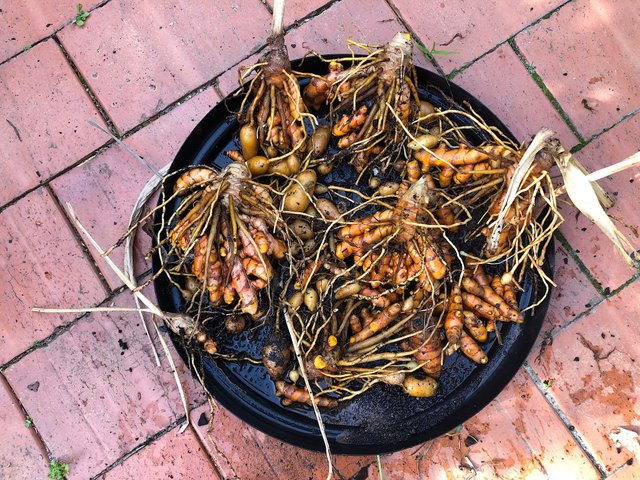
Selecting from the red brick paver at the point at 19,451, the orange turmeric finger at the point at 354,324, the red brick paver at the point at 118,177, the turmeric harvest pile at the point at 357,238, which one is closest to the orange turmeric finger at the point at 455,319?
the turmeric harvest pile at the point at 357,238

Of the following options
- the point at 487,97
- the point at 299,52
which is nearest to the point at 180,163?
the point at 299,52

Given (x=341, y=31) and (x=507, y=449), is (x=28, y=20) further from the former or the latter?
(x=507, y=449)

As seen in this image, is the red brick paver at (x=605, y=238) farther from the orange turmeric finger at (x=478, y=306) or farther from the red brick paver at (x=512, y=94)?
the orange turmeric finger at (x=478, y=306)

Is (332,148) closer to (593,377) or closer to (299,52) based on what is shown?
(299,52)

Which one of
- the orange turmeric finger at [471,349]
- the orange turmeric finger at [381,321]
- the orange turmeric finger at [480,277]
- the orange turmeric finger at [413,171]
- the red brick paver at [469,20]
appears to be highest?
the red brick paver at [469,20]

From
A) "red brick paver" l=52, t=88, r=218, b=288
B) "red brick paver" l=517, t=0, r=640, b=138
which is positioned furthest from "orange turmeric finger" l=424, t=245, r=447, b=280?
"red brick paver" l=52, t=88, r=218, b=288

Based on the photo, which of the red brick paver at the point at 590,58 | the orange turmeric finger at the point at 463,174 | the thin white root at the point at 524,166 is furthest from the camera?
the red brick paver at the point at 590,58

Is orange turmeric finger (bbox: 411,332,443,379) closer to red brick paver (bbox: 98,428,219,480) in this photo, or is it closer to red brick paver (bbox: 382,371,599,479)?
red brick paver (bbox: 382,371,599,479)
